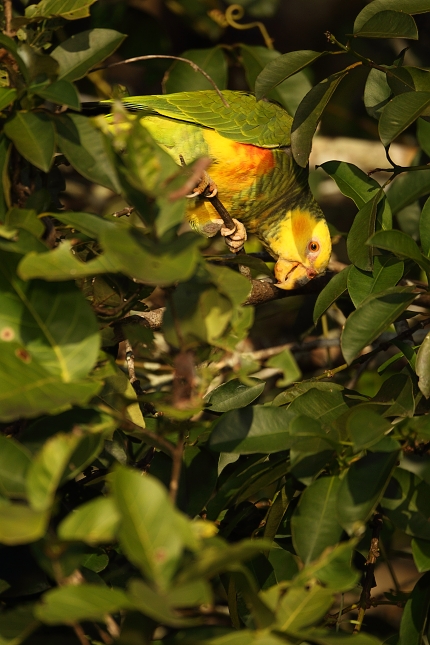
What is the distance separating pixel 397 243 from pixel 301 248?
50.1 inches

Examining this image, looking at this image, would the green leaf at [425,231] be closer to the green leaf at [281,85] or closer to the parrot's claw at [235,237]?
the parrot's claw at [235,237]

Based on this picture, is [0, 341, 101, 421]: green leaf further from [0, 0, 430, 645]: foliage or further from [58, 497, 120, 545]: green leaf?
[58, 497, 120, 545]: green leaf

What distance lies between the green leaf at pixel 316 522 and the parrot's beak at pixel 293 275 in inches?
50.3

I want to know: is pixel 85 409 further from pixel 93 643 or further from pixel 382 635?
pixel 382 635

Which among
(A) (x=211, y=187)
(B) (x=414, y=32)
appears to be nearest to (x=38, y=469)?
(B) (x=414, y=32)

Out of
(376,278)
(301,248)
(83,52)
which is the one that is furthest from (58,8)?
(301,248)

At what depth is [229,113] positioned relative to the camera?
8.68 ft

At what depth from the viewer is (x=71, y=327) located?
1.08 meters

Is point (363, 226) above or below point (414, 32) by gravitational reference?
below

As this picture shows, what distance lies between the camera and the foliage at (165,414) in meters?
0.85

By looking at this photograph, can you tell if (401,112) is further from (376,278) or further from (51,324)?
(51,324)

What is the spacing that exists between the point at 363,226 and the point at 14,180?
0.84m

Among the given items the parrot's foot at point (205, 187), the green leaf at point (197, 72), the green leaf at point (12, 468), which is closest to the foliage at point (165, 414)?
the green leaf at point (12, 468)

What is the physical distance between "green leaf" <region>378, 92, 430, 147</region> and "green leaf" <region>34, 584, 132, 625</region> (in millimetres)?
1264
